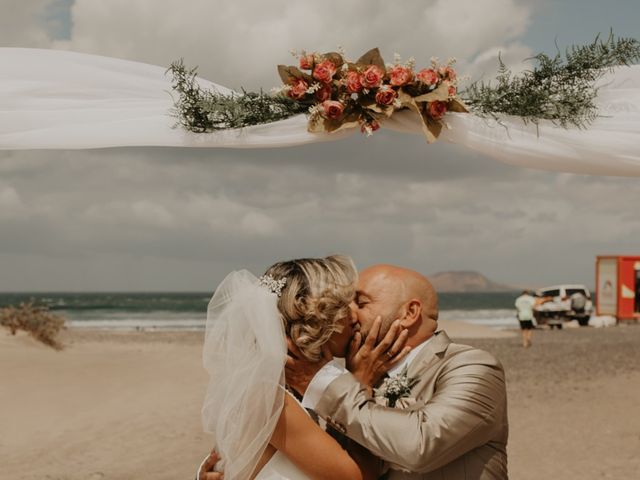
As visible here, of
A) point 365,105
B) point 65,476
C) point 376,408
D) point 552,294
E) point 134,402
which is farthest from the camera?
point 552,294

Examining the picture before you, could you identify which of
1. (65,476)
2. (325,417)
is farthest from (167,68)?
(65,476)

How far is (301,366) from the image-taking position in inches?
127

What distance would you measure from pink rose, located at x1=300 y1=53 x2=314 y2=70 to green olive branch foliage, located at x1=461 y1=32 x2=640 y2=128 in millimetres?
896

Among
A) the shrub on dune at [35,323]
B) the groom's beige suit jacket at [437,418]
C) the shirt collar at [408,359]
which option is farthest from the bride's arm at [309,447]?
the shrub on dune at [35,323]

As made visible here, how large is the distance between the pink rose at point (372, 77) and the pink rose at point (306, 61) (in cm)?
30

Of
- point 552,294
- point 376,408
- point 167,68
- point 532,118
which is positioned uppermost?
point 167,68

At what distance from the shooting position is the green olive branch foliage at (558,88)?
4.48 metres

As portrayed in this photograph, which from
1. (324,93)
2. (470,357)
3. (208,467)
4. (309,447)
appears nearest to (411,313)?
(470,357)

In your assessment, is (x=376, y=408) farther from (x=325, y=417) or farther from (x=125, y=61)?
(x=125, y=61)

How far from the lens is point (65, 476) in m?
8.24

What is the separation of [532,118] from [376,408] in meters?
2.36

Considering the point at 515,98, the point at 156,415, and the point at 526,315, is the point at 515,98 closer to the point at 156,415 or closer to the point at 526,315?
the point at 156,415

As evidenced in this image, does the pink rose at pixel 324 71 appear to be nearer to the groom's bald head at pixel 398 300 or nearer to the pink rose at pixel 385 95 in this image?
the pink rose at pixel 385 95

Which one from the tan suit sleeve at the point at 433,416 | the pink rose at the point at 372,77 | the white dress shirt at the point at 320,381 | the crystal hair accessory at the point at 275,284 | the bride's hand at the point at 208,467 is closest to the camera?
the tan suit sleeve at the point at 433,416
